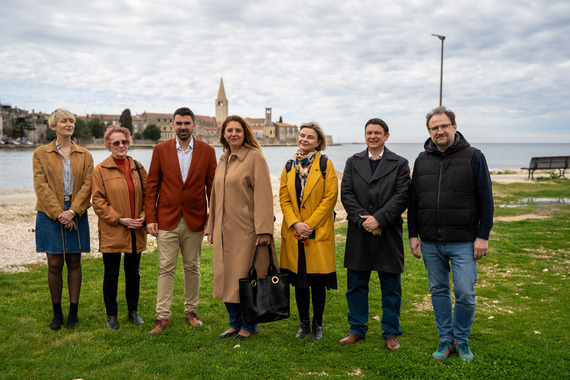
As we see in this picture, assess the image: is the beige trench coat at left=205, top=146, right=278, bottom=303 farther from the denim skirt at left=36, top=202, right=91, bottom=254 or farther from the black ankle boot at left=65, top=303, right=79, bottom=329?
the black ankle boot at left=65, top=303, right=79, bottom=329

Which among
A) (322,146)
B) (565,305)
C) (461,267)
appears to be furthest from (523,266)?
(322,146)

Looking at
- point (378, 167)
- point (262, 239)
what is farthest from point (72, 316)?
point (378, 167)

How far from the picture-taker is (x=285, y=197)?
4707 millimetres

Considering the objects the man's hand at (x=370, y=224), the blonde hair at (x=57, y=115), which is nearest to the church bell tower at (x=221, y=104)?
the blonde hair at (x=57, y=115)

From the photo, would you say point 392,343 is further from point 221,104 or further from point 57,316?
point 221,104

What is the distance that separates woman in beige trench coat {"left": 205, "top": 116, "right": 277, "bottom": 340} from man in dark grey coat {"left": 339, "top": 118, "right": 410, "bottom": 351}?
2.94ft

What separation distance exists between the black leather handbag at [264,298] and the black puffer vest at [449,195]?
154cm

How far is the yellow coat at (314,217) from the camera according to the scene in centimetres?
451

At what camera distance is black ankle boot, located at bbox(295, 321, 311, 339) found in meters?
4.73

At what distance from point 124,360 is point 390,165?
131 inches

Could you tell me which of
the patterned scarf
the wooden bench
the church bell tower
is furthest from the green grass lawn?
the church bell tower

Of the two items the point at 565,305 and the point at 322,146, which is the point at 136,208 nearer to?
the point at 322,146

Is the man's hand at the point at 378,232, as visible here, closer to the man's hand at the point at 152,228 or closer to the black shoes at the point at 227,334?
the black shoes at the point at 227,334

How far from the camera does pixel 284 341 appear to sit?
4.61 meters
